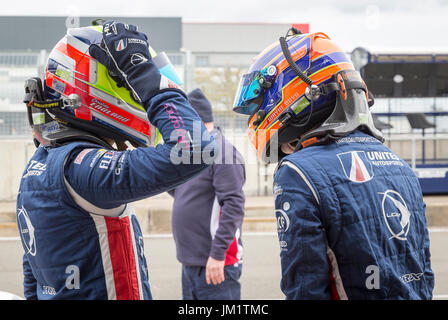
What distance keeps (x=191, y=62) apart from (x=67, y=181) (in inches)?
394

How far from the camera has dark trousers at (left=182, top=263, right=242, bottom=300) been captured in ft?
12.2

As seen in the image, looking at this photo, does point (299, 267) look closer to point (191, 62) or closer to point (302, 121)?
point (302, 121)

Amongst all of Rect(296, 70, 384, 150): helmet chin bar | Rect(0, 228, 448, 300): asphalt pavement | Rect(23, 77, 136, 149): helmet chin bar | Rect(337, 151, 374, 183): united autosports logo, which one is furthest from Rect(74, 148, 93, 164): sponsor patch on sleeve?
Rect(0, 228, 448, 300): asphalt pavement

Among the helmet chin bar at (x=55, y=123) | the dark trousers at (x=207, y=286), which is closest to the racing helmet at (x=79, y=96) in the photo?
the helmet chin bar at (x=55, y=123)

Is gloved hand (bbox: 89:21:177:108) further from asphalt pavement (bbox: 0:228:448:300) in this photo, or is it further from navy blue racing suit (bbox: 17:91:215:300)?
asphalt pavement (bbox: 0:228:448:300)

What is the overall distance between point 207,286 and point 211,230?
1.39 ft

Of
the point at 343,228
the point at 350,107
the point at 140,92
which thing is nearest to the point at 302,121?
the point at 350,107

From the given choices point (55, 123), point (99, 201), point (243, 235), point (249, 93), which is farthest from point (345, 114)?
point (243, 235)

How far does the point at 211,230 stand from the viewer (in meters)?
3.87

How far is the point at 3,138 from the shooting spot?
1095 cm

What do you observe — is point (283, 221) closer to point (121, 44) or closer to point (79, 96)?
point (121, 44)

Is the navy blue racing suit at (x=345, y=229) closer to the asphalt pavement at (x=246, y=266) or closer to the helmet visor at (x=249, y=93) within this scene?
the helmet visor at (x=249, y=93)

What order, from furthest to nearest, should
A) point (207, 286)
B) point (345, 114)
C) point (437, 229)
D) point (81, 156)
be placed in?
point (437, 229) → point (207, 286) → point (345, 114) → point (81, 156)

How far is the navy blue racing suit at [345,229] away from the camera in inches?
64.9
